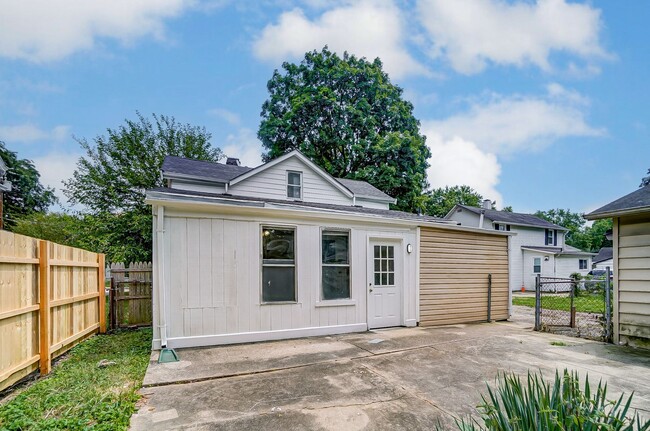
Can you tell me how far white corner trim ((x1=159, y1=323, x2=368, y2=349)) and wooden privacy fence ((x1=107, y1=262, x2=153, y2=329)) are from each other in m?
2.64

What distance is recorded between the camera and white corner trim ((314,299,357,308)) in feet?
21.5

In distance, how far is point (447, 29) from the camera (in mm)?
10227

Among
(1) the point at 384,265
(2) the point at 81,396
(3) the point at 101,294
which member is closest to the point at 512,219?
(1) the point at 384,265

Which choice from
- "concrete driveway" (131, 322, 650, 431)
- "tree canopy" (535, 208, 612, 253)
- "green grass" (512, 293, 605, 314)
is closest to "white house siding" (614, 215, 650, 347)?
"concrete driveway" (131, 322, 650, 431)

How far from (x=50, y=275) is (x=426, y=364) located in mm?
5535

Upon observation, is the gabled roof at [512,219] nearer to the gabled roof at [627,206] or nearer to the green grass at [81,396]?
the gabled roof at [627,206]

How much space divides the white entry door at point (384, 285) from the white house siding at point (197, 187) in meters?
5.80

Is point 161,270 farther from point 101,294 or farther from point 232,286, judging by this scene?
point 101,294

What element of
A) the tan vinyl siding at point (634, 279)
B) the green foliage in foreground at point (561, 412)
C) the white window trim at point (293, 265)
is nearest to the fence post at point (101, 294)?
the white window trim at point (293, 265)

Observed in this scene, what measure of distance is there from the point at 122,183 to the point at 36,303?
43.5 ft

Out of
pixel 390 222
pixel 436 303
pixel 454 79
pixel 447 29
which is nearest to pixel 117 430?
pixel 390 222

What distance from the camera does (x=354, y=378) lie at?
415 centimetres

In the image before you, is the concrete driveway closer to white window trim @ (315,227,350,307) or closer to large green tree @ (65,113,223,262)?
white window trim @ (315,227,350,307)

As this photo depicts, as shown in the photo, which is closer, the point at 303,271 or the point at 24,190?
the point at 303,271
